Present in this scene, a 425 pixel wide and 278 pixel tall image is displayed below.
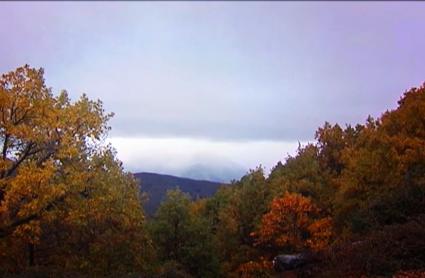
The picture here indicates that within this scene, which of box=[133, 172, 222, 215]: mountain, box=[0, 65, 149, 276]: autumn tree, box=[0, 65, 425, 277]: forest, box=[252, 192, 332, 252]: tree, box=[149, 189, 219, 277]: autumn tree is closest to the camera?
box=[0, 65, 425, 277]: forest

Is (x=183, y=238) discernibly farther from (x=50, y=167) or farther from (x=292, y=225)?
(x=50, y=167)

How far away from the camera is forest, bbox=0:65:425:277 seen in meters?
15.8

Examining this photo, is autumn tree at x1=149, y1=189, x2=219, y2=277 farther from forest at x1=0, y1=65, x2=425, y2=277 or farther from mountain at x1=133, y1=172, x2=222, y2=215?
mountain at x1=133, y1=172, x2=222, y2=215

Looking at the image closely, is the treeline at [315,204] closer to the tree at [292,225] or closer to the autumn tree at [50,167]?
the tree at [292,225]

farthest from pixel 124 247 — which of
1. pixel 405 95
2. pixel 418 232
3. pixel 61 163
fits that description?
pixel 405 95

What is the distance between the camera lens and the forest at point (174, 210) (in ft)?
51.7

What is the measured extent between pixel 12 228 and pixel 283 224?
19891 millimetres

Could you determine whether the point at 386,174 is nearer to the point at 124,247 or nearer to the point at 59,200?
the point at 124,247

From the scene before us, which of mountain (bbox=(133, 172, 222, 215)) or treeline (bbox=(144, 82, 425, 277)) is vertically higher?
mountain (bbox=(133, 172, 222, 215))

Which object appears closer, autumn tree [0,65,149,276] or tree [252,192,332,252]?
autumn tree [0,65,149,276]

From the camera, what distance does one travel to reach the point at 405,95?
38.1 metres

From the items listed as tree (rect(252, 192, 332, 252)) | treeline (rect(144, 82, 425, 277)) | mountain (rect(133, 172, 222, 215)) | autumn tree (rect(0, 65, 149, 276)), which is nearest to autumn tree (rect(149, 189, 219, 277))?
treeline (rect(144, 82, 425, 277))

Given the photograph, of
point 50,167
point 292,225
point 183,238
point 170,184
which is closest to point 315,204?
point 292,225

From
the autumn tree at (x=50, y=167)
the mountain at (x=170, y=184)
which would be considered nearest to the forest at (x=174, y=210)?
the autumn tree at (x=50, y=167)
